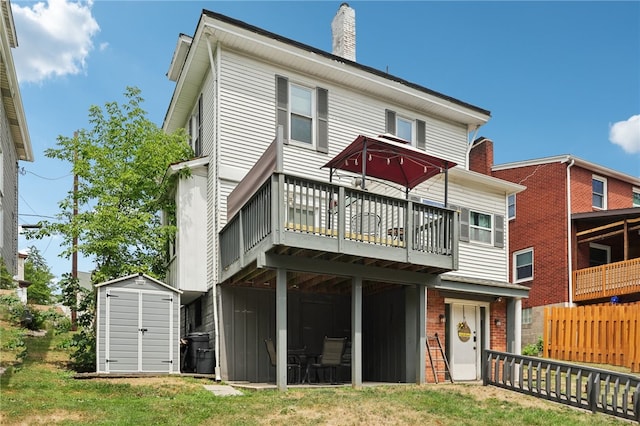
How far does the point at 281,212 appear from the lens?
37.3 feet

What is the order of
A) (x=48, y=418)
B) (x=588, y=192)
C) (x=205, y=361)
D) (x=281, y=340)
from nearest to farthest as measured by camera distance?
(x=48, y=418), (x=281, y=340), (x=205, y=361), (x=588, y=192)

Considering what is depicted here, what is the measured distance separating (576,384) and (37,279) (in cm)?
3127

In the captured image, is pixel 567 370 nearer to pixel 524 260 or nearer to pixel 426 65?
pixel 426 65

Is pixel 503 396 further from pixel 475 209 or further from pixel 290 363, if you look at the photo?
pixel 475 209

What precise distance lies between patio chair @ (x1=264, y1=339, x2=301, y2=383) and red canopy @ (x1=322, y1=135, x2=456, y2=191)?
395cm

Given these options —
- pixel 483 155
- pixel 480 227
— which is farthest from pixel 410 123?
pixel 483 155

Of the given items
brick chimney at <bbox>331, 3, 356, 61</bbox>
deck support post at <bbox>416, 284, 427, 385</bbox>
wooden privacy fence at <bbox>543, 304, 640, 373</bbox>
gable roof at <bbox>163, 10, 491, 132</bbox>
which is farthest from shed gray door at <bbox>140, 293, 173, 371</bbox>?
wooden privacy fence at <bbox>543, 304, 640, 373</bbox>

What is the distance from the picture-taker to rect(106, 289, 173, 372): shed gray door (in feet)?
41.9

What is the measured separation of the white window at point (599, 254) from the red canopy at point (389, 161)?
1412cm

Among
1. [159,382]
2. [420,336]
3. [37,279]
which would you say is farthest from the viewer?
[37,279]

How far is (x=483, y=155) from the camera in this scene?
24062 millimetres

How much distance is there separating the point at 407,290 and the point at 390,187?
319cm

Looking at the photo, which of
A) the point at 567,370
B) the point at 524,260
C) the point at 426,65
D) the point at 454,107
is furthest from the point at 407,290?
the point at 524,260

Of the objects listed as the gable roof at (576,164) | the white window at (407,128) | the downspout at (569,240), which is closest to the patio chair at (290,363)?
the white window at (407,128)
